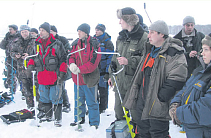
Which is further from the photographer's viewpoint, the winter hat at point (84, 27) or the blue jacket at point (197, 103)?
the winter hat at point (84, 27)

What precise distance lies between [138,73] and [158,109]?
0.63 metres

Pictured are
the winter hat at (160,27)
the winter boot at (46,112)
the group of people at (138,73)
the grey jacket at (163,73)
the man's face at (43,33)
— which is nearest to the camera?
the group of people at (138,73)

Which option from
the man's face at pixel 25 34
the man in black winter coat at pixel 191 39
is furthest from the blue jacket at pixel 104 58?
the man's face at pixel 25 34

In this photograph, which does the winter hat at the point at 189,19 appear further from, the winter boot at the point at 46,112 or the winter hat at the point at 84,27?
the winter boot at the point at 46,112

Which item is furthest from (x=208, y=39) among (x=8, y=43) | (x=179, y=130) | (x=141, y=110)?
(x=8, y=43)

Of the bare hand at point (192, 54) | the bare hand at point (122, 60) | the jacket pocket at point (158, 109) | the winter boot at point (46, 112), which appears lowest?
the winter boot at point (46, 112)

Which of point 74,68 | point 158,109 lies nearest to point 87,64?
point 74,68

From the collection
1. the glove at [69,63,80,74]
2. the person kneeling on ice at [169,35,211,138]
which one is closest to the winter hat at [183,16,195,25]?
the person kneeling on ice at [169,35,211,138]

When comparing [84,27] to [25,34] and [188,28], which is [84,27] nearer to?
[188,28]

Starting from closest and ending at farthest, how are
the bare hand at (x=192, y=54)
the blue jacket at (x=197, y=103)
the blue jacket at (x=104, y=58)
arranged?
the blue jacket at (x=197, y=103)
the bare hand at (x=192, y=54)
the blue jacket at (x=104, y=58)

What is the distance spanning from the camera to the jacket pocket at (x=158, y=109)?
→ 7.72ft

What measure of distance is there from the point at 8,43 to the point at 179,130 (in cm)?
595

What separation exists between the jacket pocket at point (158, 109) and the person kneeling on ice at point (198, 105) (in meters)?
0.20

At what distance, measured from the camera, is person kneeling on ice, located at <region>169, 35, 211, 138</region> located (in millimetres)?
1826
